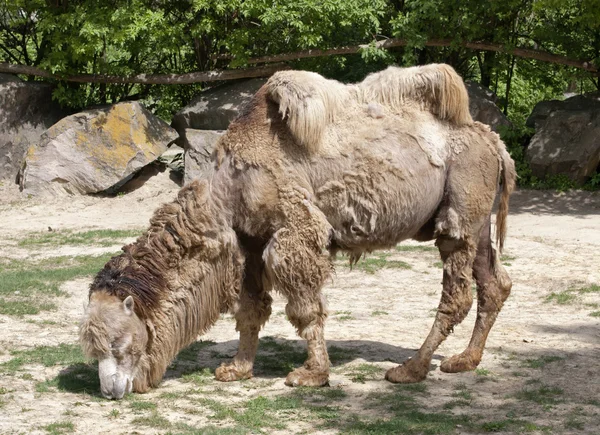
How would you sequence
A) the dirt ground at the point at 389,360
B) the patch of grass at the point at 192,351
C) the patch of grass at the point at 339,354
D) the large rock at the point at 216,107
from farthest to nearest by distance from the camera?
the large rock at the point at 216,107
the patch of grass at the point at 192,351
the patch of grass at the point at 339,354
the dirt ground at the point at 389,360

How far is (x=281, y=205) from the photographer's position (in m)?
5.87

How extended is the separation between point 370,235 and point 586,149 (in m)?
10.1

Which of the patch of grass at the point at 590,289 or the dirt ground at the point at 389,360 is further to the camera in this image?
the patch of grass at the point at 590,289

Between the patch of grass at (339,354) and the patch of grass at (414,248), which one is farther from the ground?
the patch of grass at (339,354)

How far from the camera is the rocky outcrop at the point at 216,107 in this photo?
52.6 ft

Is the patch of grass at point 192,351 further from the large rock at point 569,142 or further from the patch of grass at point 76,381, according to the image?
the large rock at point 569,142

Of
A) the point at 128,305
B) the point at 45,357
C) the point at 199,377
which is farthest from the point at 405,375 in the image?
the point at 45,357

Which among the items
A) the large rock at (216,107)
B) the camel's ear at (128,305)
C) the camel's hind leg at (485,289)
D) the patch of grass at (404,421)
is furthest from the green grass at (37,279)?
the large rock at (216,107)

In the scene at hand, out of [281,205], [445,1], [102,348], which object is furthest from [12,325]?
[445,1]

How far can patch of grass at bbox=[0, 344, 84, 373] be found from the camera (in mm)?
6354

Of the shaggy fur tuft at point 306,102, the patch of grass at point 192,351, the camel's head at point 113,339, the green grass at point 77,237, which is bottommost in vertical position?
the green grass at point 77,237

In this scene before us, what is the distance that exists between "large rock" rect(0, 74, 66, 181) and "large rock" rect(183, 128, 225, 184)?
10.6ft

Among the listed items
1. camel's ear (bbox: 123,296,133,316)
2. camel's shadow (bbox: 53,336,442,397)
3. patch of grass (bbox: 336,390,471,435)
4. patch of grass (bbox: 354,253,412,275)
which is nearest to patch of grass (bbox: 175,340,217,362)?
camel's shadow (bbox: 53,336,442,397)

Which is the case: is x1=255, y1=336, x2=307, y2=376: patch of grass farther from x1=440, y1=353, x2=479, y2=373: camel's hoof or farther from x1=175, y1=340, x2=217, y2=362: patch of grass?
x1=440, y1=353, x2=479, y2=373: camel's hoof
